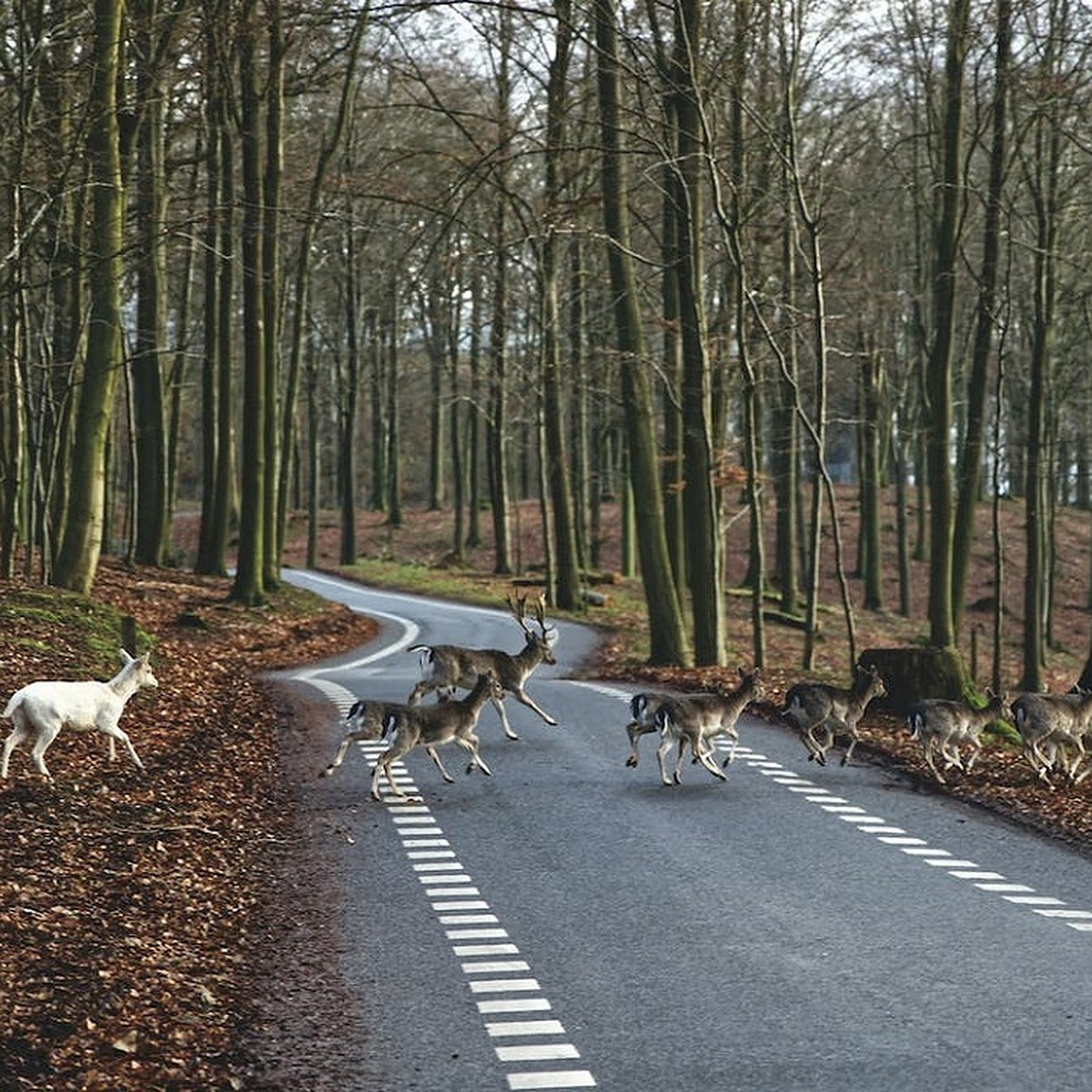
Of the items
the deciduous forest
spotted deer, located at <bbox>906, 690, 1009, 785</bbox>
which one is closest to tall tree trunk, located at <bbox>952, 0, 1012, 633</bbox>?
the deciduous forest

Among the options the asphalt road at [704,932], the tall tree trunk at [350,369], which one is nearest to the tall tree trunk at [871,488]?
the tall tree trunk at [350,369]

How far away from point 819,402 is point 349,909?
57.3 feet

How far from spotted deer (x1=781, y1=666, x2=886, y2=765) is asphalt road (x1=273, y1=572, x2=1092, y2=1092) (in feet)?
1.04

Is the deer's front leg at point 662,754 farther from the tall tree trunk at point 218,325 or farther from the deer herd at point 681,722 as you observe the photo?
the tall tree trunk at point 218,325

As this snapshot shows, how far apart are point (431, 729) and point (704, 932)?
595cm

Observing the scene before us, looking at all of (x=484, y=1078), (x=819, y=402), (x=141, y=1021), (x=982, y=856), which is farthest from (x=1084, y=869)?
(x=819, y=402)

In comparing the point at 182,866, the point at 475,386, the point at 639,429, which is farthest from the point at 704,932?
the point at 475,386

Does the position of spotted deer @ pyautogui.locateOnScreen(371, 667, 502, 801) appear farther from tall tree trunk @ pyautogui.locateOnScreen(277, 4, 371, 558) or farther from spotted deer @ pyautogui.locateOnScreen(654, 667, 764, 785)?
tall tree trunk @ pyautogui.locateOnScreen(277, 4, 371, 558)

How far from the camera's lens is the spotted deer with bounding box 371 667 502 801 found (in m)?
15.6

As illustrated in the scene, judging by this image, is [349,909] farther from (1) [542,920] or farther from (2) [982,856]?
(2) [982,856]

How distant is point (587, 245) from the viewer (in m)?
49.5

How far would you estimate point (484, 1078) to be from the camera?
7801 mm

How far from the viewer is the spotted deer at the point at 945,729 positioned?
17.0 meters

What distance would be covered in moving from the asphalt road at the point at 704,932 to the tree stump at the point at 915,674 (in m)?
3.49
